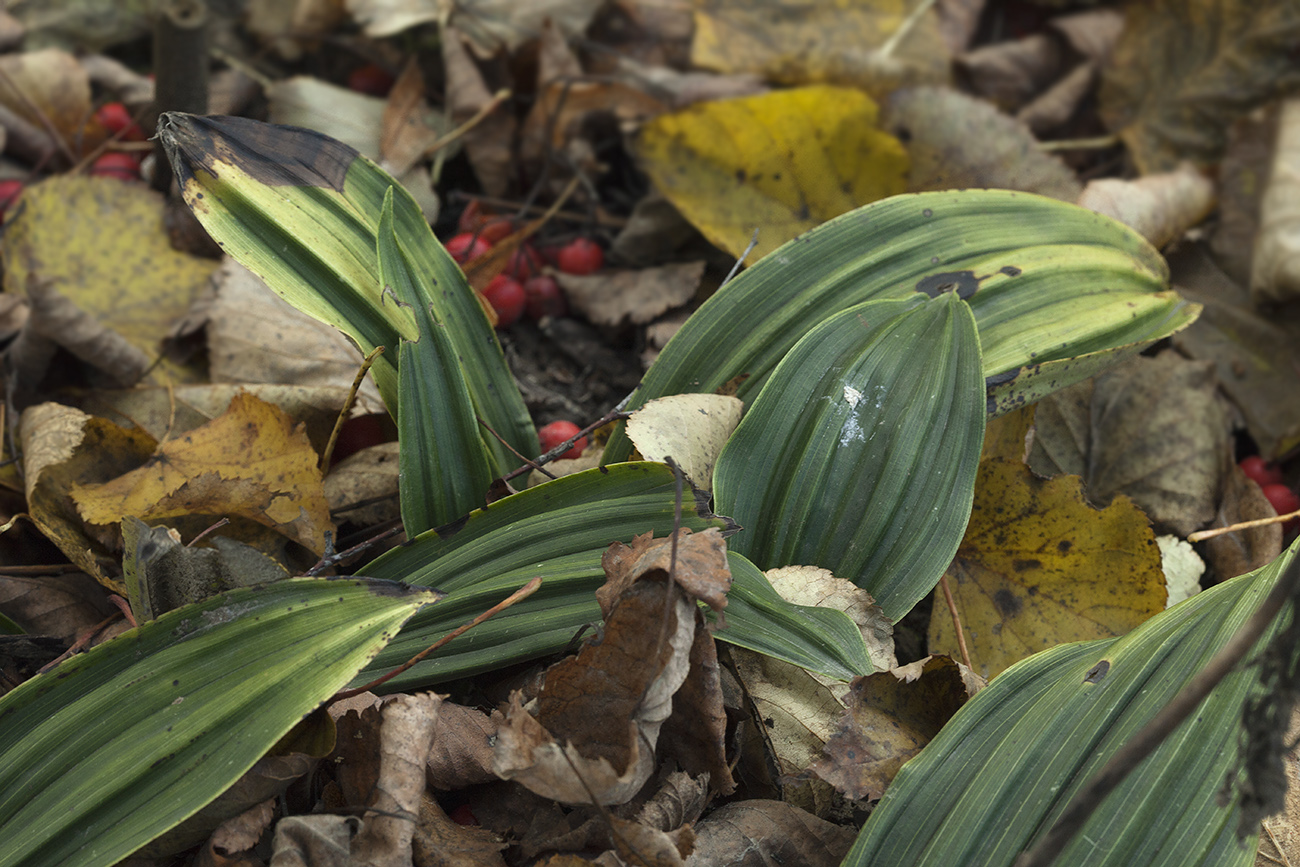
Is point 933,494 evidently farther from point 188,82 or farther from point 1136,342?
point 188,82

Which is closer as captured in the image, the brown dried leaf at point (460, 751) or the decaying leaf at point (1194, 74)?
the brown dried leaf at point (460, 751)

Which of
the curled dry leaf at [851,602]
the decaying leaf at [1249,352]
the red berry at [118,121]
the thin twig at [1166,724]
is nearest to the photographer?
the thin twig at [1166,724]

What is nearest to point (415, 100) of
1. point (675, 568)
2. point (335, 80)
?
point (335, 80)

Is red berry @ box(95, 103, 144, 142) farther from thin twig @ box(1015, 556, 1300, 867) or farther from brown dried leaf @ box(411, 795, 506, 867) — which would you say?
thin twig @ box(1015, 556, 1300, 867)

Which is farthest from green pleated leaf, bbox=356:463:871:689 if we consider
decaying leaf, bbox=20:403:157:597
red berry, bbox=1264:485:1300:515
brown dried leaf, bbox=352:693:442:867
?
red berry, bbox=1264:485:1300:515

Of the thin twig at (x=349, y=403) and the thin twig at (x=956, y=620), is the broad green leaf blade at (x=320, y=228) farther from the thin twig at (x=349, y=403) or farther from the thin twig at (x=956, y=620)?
the thin twig at (x=956, y=620)

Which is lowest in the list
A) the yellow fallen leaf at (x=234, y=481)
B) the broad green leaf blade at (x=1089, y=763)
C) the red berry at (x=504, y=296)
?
the broad green leaf blade at (x=1089, y=763)

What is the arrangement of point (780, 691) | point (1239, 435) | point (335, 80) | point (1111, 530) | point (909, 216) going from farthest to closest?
point (335, 80)
point (1239, 435)
point (909, 216)
point (1111, 530)
point (780, 691)

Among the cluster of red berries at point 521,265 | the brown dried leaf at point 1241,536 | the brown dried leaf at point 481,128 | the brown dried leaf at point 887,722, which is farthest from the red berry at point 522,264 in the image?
the brown dried leaf at point 1241,536
